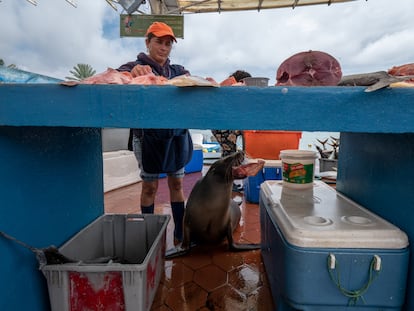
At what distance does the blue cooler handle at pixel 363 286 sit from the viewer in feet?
2.91

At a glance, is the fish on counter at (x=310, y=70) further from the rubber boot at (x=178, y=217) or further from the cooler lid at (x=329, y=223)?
the rubber boot at (x=178, y=217)

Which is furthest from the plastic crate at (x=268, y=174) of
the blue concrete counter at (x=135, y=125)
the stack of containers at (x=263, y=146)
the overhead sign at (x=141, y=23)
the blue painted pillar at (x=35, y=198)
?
the overhead sign at (x=141, y=23)

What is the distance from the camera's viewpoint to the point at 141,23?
455 centimetres

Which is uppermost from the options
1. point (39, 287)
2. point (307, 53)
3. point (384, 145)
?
point (307, 53)

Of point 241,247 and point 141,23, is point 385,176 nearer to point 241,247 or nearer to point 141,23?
point 241,247

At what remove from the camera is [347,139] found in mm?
1453

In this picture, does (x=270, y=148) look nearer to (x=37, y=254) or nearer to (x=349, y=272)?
(x=349, y=272)

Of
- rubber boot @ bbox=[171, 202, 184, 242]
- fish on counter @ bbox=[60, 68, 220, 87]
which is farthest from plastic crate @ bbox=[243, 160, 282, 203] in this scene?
fish on counter @ bbox=[60, 68, 220, 87]

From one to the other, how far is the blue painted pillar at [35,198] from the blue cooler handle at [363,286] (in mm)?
1147

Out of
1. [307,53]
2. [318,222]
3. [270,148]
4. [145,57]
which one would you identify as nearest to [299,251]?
[318,222]

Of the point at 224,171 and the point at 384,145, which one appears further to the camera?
the point at 224,171

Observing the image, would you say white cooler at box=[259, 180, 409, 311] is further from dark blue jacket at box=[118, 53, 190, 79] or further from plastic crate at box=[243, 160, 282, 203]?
plastic crate at box=[243, 160, 282, 203]

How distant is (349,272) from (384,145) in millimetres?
552

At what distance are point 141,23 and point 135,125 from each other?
14.9 ft
